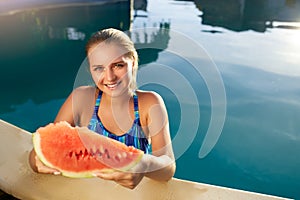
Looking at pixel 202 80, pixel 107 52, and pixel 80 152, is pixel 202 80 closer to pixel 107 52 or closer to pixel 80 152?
pixel 107 52

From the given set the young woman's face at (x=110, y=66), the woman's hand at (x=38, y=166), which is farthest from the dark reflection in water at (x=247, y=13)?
the woman's hand at (x=38, y=166)

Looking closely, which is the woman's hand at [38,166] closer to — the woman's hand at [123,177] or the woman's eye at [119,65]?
Result: the woman's hand at [123,177]

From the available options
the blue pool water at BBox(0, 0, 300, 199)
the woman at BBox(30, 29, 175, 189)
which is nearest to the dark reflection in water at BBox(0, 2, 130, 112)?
the blue pool water at BBox(0, 0, 300, 199)

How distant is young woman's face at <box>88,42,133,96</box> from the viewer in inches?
49.8

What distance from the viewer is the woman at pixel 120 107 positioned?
1.26 meters

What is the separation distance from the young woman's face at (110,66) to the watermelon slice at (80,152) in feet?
0.74

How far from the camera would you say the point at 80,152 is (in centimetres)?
120

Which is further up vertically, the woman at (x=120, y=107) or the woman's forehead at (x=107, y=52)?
the woman's forehead at (x=107, y=52)

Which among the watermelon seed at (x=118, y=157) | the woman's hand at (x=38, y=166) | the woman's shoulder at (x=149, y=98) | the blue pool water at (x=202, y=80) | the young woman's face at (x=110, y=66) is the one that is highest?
the young woman's face at (x=110, y=66)

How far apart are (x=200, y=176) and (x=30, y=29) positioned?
594 cm

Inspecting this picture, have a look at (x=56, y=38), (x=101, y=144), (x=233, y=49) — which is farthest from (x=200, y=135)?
(x=56, y=38)

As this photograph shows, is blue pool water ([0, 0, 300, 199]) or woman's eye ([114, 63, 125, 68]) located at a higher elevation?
woman's eye ([114, 63, 125, 68])

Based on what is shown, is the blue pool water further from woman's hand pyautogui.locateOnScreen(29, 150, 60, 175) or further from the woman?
woman's hand pyautogui.locateOnScreen(29, 150, 60, 175)

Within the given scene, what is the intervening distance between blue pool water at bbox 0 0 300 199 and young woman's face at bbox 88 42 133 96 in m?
0.41
